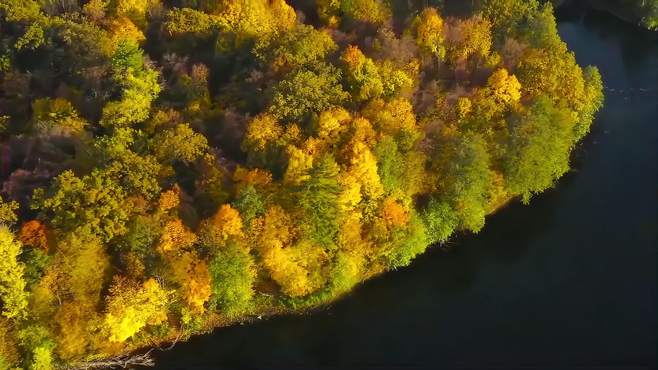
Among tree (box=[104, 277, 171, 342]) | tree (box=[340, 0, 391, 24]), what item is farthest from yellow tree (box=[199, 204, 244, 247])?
tree (box=[340, 0, 391, 24])

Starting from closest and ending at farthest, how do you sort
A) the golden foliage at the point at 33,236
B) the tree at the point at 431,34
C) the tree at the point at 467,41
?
the golden foliage at the point at 33,236
the tree at the point at 467,41
the tree at the point at 431,34

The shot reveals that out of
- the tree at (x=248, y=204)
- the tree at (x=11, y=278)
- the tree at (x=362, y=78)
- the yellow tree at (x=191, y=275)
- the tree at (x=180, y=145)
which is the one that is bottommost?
the tree at (x=11, y=278)

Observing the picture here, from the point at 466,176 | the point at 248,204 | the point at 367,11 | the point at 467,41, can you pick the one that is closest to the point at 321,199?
the point at 248,204

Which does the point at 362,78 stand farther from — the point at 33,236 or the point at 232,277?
the point at 33,236

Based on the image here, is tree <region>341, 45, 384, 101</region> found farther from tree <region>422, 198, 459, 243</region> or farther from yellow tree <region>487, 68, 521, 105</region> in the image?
tree <region>422, 198, 459, 243</region>

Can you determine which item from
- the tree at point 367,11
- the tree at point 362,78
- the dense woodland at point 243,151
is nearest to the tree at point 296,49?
the dense woodland at point 243,151

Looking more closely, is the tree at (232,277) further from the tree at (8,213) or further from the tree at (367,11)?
the tree at (367,11)
